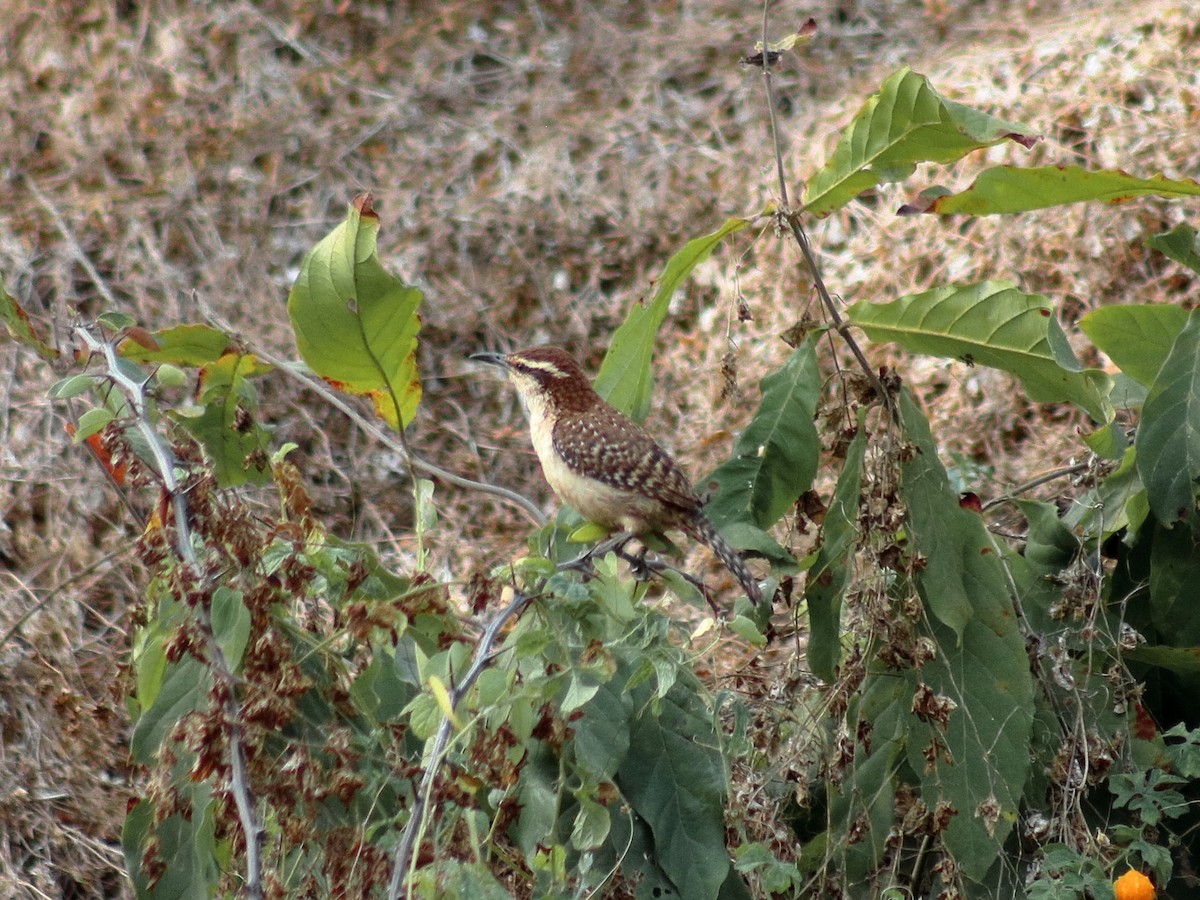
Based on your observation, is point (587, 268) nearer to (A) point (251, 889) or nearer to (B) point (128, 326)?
(B) point (128, 326)

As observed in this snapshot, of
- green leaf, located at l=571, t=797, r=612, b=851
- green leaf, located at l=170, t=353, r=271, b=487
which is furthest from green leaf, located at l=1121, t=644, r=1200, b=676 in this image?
green leaf, located at l=170, t=353, r=271, b=487

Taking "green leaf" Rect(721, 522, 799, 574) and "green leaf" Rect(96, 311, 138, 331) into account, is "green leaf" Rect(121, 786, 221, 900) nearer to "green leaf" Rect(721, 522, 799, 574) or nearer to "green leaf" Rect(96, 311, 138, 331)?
"green leaf" Rect(96, 311, 138, 331)

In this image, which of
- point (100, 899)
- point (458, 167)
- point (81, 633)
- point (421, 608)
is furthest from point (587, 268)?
point (421, 608)

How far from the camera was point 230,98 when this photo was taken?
931 centimetres

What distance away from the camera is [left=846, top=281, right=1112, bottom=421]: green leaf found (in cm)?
359

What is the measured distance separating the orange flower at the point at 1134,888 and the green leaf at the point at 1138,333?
4.37ft

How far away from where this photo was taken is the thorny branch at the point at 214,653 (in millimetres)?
2537

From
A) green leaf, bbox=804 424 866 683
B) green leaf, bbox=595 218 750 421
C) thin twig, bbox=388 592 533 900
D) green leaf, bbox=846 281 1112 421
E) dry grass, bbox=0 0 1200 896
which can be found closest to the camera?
thin twig, bbox=388 592 533 900

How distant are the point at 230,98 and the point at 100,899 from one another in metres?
5.82

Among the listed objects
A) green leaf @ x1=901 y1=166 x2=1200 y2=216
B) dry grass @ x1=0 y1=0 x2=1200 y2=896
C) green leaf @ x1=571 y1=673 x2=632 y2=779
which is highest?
green leaf @ x1=901 y1=166 x2=1200 y2=216

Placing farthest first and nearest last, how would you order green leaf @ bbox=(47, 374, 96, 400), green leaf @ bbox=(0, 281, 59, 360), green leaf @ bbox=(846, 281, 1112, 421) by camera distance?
1. green leaf @ bbox=(846, 281, 1112, 421)
2. green leaf @ bbox=(0, 281, 59, 360)
3. green leaf @ bbox=(47, 374, 96, 400)

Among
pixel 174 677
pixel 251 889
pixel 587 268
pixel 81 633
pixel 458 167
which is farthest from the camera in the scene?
pixel 458 167

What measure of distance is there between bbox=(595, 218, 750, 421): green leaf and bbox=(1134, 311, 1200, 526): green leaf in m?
1.17

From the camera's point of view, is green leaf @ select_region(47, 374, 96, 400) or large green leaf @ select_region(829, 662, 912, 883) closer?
green leaf @ select_region(47, 374, 96, 400)
